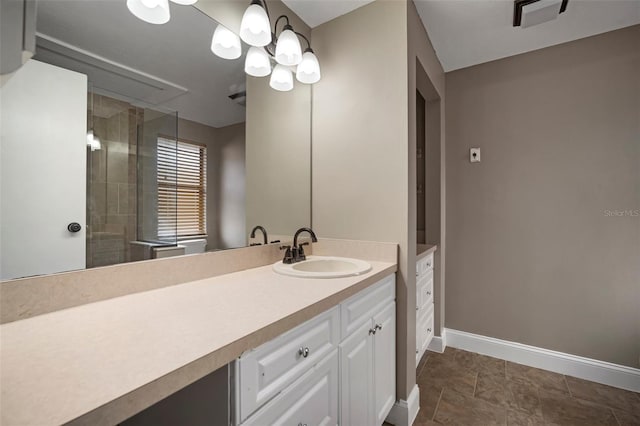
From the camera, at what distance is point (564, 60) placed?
2146mm

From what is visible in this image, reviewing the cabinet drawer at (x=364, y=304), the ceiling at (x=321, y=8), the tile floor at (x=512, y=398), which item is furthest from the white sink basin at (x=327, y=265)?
the ceiling at (x=321, y=8)

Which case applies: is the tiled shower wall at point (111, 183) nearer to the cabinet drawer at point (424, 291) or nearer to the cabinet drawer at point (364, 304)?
the cabinet drawer at point (364, 304)

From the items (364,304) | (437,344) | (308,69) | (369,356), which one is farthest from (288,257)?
(437,344)

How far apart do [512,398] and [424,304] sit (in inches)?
28.8

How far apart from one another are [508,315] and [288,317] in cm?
225

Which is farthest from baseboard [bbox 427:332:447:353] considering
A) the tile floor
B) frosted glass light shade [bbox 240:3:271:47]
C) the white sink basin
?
frosted glass light shade [bbox 240:3:271:47]

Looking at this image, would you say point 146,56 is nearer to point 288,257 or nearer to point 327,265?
point 288,257

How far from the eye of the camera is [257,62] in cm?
157

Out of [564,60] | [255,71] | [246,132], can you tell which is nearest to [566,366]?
[564,60]

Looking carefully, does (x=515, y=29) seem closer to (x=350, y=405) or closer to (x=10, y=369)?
(x=350, y=405)

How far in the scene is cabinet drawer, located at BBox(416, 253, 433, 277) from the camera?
1930mm

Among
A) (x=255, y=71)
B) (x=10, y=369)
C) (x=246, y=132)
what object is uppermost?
(x=255, y=71)

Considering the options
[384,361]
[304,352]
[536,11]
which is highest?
[536,11]

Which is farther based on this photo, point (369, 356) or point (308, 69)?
point (308, 69)
